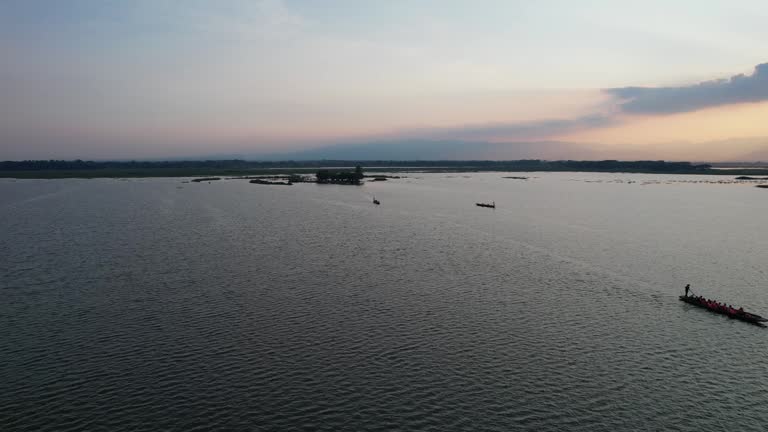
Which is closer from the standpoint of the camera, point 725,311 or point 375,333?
point 375,333

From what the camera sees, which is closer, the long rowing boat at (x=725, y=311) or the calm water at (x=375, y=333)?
the calm water at (x=375, y=333)

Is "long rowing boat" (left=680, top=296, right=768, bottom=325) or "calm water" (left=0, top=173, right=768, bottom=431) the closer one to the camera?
"calm water" (left=0, top=173, right=768, bottom=431)

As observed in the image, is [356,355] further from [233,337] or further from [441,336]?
[233,337]

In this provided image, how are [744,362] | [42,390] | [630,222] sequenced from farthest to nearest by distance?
[630,222] → [744,362] → [42,390]

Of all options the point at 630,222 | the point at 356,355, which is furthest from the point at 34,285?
the point at 630,222
